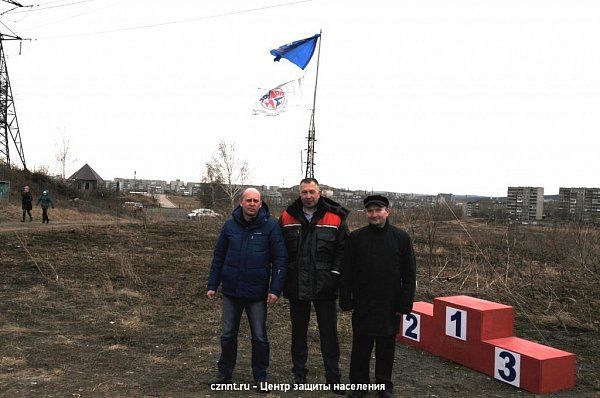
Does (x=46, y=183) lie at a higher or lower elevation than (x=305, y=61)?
lower

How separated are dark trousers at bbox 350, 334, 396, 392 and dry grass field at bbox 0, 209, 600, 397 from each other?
1.18ft

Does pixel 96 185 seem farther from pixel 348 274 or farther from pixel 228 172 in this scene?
pixel 348 274

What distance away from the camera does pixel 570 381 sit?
4.74 m

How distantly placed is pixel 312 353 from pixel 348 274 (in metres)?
1.92

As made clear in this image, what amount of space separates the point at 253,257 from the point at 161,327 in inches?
123

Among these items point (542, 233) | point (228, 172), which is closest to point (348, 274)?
point (542, 233)

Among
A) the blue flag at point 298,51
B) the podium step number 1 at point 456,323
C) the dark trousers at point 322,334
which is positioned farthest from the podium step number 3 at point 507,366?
the blue flag at point 298,51

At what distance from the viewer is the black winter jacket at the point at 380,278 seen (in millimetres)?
4141

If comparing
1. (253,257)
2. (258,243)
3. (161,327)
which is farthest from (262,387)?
(161,327)

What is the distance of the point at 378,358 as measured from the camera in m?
4.35

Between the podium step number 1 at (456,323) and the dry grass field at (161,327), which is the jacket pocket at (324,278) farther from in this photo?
the podium step number 1 at (456,323)

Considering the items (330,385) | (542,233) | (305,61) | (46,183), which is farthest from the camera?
(46,183)

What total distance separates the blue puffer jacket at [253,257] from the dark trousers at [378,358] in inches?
34.3

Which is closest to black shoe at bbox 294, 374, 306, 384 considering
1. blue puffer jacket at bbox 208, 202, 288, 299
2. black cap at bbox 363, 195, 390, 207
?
blue puffer jacket at bbox 208, 202, 288, 299
